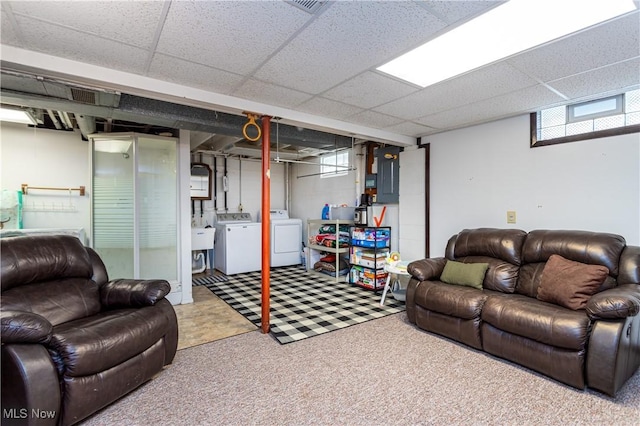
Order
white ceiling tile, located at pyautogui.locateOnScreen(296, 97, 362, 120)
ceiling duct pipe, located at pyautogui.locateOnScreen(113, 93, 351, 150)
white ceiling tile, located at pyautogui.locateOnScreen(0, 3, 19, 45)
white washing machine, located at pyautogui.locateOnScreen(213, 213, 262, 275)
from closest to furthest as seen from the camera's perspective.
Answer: white ceiling tile, located at pyautogui.locateOnScreen(0, 3, 19, 45), ceiling duct pipe, located at pyautogui.locateOnScreen(113, 93, 351, 150), white ceiling tile, located at pyautogui.locateOnScreen(296, 97, 362, 120), white washing machine, located at pyautogui.locateOnScreen(213, 213, 262, 275)

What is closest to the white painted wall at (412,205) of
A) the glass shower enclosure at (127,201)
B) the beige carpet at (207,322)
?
the beige carpet at (207,322)

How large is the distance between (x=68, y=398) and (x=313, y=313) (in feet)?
7.52

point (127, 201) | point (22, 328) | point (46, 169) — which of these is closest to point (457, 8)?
point (22, 328)

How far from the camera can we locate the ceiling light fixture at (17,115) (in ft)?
10.7

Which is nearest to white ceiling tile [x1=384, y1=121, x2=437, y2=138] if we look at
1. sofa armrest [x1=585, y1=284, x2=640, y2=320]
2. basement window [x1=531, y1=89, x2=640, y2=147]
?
basement window [x1=531, y1=89, x2=640, y2=147]

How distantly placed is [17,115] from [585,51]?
5.46m

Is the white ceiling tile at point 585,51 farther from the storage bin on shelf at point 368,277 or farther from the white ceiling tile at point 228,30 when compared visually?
the storage bin on shelf at point 368,277

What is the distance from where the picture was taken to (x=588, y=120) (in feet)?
9.59

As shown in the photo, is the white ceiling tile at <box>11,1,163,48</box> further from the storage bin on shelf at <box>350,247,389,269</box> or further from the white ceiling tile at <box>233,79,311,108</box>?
the storage bin on shelf at <box>350,247,389,269</box>

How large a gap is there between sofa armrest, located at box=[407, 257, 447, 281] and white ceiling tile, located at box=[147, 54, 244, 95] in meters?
2.48

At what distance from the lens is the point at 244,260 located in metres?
5.63

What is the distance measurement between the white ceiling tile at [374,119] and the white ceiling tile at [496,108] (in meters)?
0.33

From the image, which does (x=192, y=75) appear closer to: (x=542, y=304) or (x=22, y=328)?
(x=22, y=328)

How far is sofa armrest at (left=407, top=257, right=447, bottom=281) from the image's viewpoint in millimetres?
3139
